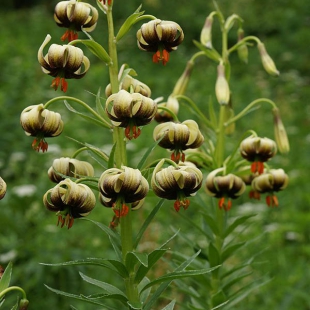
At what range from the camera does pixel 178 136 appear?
138 centimetres

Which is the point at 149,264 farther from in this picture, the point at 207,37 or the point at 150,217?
the point at 207,37

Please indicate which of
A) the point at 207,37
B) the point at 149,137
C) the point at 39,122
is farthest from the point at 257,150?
the point at 149,137

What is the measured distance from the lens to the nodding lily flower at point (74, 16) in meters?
1.38

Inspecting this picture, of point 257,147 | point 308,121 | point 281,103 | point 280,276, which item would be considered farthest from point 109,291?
point 281,103

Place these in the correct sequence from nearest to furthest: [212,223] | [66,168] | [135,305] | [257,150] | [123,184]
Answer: [123,184], [135,305], [66,168], [257,150], [212,223]

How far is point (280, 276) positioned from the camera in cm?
318

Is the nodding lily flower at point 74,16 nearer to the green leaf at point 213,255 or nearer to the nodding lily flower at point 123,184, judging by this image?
the nodding lily flower at point 123,184

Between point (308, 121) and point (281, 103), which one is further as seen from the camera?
point (281, 103)

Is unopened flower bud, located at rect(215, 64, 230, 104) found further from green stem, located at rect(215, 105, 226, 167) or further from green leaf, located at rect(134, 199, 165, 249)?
green leaf, located at rect(134, 199, 165, 249)

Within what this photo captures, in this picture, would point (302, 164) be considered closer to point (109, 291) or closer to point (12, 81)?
point (12, 81)

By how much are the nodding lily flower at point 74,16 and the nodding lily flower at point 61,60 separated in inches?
4.0

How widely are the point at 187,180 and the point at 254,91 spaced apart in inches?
244

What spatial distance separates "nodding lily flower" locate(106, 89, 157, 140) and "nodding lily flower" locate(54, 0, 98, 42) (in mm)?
227

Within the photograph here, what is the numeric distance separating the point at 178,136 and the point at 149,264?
0.30 meters
